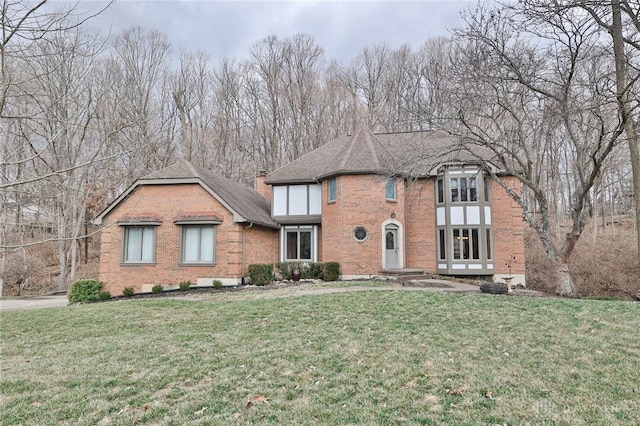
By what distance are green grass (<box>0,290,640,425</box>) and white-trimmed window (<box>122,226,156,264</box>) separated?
7463 mm

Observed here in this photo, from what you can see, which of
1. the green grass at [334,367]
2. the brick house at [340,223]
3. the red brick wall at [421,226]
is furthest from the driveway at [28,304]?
the red brick wall at [421,226]

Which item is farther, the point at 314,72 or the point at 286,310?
the point at 314,72

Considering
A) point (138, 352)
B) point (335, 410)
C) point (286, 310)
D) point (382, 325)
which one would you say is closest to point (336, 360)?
point (335, 410)

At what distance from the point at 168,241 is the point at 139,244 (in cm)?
142

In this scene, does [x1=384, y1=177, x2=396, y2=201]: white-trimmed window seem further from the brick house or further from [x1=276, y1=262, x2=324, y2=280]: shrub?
[x1=276, y1=262, x2=324, y2=280]: shrub

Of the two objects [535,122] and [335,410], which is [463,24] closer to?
[535,122]

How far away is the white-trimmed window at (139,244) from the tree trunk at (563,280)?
15.7m

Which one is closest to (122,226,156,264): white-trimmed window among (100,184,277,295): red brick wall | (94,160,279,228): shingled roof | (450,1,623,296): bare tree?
(100,184,277,295): red brick wall

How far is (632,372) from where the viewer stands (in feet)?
14.6

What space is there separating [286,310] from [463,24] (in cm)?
1023

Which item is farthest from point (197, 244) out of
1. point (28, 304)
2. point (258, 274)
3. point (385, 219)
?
point (385, 219)

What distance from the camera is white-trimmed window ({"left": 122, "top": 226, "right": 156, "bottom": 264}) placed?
53.5 feet

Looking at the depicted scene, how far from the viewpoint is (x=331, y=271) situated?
16266 millimetres

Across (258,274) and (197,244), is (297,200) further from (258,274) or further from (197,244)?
(197,244)
